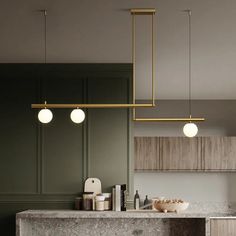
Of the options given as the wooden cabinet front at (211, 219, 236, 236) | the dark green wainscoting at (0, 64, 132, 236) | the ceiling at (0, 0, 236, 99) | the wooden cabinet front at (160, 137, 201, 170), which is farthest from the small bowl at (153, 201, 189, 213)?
the wooden cabinet front at (160, 137, 201, 170)

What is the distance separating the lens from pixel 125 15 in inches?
182

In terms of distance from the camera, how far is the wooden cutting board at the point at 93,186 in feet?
21.8

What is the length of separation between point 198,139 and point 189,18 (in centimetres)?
428

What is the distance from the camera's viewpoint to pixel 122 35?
17.4ft

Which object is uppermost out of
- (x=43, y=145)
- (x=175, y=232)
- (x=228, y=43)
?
(x=228, y=43)

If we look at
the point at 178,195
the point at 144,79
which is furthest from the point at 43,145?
the point at 178,195

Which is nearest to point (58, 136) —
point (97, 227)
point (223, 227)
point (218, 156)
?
point (97, 227)

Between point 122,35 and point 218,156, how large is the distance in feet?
13.2

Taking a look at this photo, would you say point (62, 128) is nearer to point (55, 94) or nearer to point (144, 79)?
point (55, 94)

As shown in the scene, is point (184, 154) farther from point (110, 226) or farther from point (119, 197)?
point (110, 226)

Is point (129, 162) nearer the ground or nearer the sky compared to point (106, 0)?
nearer the ground

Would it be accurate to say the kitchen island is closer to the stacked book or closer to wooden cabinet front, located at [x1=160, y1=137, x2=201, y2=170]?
the stacked book

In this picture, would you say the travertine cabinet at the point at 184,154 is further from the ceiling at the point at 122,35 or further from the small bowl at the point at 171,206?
the small bowl at the point at 171,206

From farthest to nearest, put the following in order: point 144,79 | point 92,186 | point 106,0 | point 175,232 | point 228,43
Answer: point 144,79, point 92,186, point 175,232, point 228,43, point 106,0
